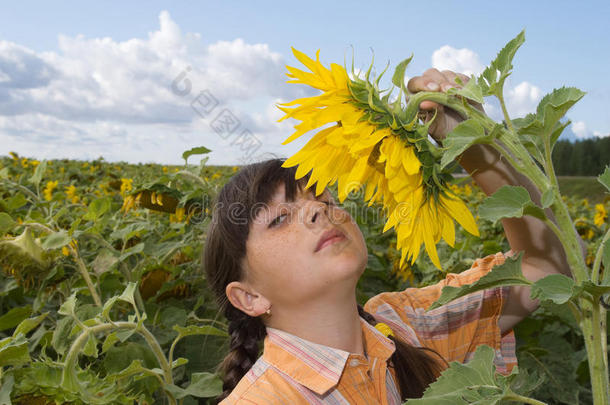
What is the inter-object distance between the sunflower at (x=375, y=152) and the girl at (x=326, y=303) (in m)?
0.25

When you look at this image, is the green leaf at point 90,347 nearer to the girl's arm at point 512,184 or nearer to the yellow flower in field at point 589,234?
the girl's arm at point 512,184

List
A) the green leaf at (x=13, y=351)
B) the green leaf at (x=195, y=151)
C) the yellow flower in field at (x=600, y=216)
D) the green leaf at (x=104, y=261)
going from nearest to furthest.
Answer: the green leaf at (x=13, y=351) < the green leaf at (x=104, y=261) < the green leaf at (x=195, y=151) < the yellow flower in field at (x=600, y=216)

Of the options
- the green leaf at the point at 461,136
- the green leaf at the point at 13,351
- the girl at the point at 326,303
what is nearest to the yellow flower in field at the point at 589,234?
the girl at the point at 326,303

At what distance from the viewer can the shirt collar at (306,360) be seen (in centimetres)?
138

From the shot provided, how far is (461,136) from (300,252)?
26.9 inches

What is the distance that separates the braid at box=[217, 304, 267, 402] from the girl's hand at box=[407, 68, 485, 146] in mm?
885

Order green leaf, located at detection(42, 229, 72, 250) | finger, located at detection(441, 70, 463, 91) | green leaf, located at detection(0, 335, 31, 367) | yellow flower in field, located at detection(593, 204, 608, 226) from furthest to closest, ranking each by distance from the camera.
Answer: yellow flower in field, located at detection(593, 204, 608, 226), green leaf, located at detection(42, 229, 72, 250), green leaf, located at detection(0, 335, 31, 367), finger, located at detection(441, 70, 463, 91)

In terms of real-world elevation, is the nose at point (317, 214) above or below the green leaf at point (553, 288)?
above

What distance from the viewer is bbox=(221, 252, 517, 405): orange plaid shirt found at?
54.0 inches

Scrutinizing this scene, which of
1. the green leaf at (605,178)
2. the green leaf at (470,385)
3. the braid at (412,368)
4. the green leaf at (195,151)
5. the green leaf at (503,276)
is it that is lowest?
the braid at (412,368)

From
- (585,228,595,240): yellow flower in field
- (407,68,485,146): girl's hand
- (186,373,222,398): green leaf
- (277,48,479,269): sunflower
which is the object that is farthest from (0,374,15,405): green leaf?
(585,228,595,240): yellow flower in field

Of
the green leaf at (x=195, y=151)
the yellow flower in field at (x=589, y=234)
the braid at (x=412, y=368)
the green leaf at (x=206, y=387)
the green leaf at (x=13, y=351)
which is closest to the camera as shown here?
the green leaf at (x=13, y=351)

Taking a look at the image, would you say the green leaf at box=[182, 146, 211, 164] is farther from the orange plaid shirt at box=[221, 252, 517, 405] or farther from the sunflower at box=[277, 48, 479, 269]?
the sunflower at box=[277, 48, 479, 269]

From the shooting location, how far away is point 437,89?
1.00 metres
